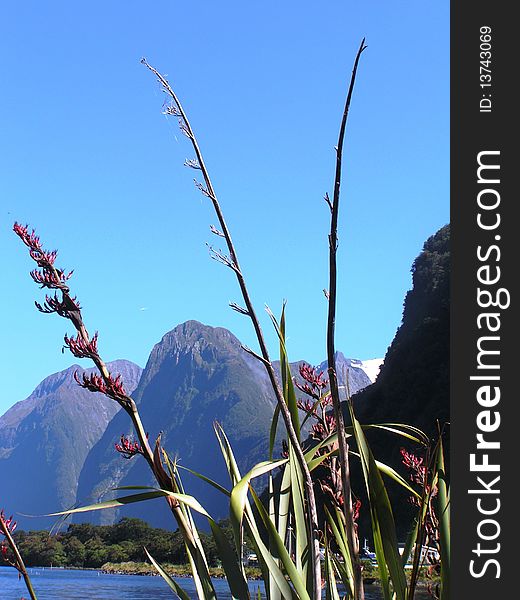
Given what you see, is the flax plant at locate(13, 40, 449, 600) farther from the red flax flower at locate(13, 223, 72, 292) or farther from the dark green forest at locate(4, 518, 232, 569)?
the dark green forest at locate(4, 518, 232, 569)

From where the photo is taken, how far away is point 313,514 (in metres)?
1.40

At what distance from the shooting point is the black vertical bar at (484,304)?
54.3 inches

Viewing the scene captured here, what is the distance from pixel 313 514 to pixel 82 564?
102213mm

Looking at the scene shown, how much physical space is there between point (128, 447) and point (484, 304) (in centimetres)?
73

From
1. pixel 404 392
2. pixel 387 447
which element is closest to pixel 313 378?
pixel 387 447

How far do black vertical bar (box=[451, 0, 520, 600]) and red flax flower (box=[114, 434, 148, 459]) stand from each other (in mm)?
588

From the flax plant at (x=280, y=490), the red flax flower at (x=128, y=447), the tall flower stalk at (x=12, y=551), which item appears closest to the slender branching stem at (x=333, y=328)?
the flax plant at (x=280, y=490)

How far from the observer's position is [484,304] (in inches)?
57.3

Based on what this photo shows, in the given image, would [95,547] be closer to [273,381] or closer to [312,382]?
[312,382]

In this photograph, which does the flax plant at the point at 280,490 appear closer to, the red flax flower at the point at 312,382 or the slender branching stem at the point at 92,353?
the slender branching stem at the point at 92,353

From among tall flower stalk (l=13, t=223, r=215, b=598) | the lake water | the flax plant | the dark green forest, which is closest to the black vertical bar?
the flax plant

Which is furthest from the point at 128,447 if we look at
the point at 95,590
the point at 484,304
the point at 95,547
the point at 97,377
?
the point at 95,547

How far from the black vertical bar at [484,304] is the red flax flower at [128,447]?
1.93 ft

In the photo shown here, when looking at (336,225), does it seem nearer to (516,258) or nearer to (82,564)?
(516,258)
